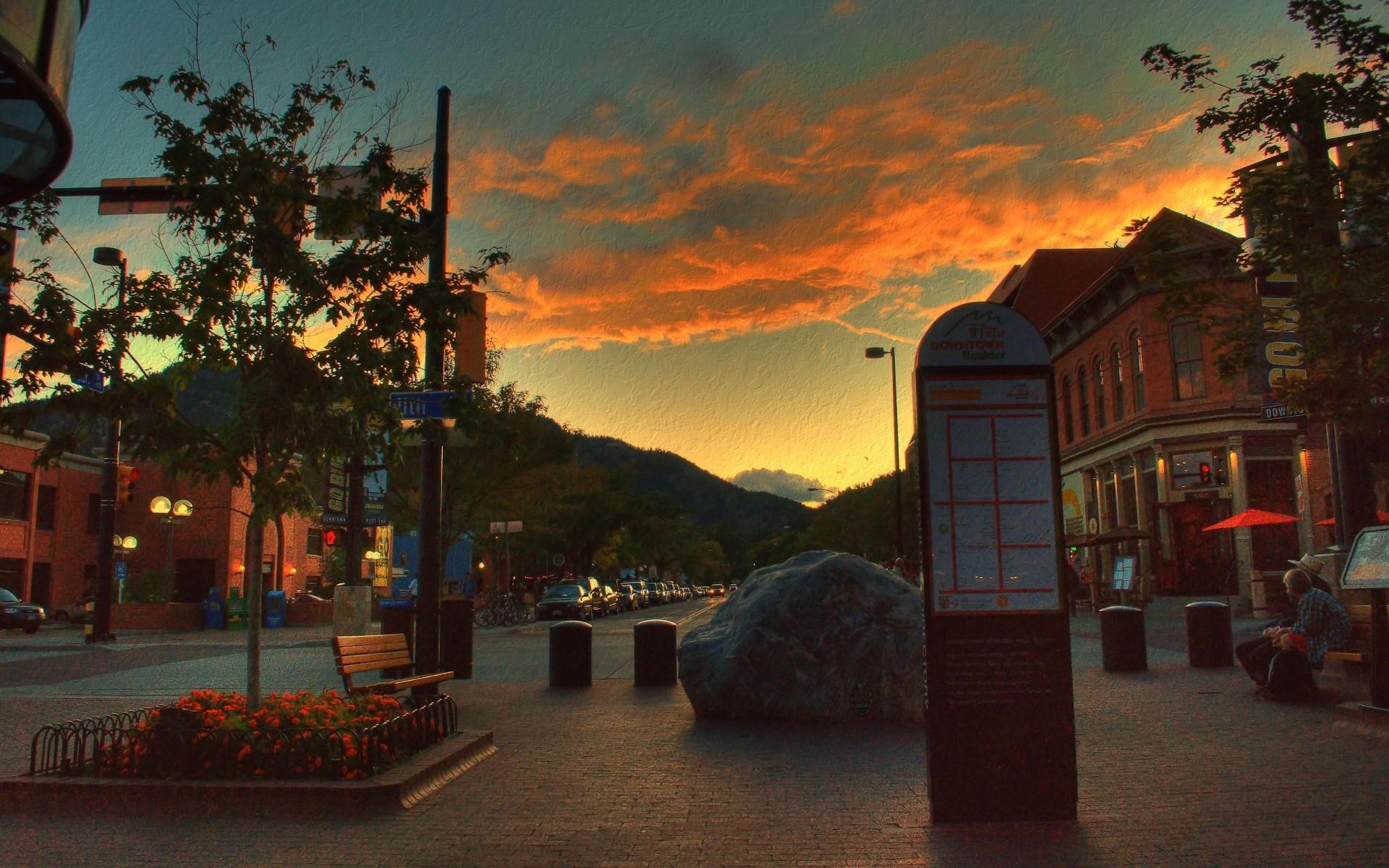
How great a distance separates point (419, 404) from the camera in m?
10.7

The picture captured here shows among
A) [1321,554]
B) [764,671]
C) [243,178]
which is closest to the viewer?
[243,178]

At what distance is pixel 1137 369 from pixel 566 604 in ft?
74.8

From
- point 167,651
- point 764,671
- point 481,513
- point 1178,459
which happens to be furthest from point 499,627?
point 764,671

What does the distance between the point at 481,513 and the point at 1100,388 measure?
25238 mm

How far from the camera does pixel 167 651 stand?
954 inches

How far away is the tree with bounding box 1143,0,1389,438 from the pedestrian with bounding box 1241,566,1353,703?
1666 millimetres

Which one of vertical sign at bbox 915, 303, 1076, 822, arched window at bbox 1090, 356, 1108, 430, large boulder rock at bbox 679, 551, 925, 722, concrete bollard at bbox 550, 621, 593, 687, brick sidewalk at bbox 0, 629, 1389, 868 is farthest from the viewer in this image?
arched window at bbox 1090, 356, 1108, 430

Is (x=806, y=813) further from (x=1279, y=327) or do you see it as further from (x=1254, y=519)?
(x=1254, y=519)

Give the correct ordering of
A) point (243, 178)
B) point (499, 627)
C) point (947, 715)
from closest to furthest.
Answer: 1. point (947, 715)
2. point (243, 178)
3. point (499, 627)

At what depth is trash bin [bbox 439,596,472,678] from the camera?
51.4 feet

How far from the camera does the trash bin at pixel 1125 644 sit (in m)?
15.0

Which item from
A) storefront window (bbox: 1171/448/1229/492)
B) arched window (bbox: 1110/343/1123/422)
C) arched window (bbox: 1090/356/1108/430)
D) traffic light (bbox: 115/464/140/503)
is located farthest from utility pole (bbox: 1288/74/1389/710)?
arched window (bbox: 1090/356/1108/430)

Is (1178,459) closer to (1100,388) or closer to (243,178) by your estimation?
(1100,388)

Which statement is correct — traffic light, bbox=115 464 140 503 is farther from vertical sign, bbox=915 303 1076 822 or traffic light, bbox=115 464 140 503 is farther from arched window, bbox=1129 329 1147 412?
arched window, bbox=1129 329 1147 412
